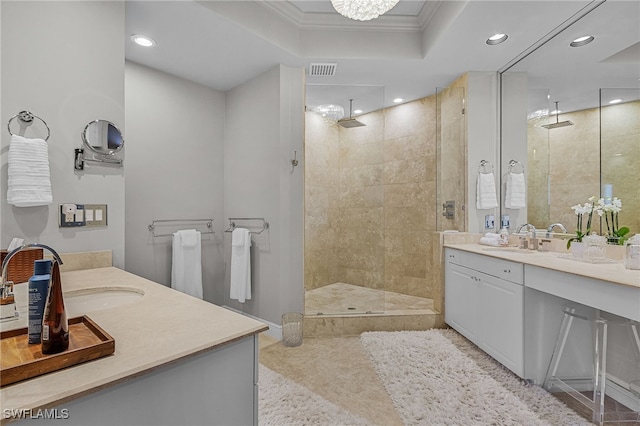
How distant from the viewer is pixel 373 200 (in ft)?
11.3

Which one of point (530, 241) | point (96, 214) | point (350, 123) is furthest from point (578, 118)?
point (96, 214)

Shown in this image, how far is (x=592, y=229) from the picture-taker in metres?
2.15

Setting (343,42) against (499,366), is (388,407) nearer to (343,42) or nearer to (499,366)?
(499,366)

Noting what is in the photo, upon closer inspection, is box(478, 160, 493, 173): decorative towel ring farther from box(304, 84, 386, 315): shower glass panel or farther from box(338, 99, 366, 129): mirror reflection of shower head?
box(338, 99, 366, 129): mirror reflection of shower head

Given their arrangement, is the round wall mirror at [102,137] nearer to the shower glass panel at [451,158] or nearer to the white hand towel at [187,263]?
the white hand towel at [187,263]

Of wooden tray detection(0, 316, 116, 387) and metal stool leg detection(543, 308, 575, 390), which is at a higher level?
wooden tray detection(0, 316, 116, 387)

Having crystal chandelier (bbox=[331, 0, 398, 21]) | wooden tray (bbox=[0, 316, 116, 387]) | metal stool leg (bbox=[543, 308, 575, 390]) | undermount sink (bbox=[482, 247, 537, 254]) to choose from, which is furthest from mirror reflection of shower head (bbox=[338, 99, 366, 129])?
wooden tray (bbox=[0, 316, 116, 387])

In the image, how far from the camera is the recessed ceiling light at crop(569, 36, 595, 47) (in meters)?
2.26

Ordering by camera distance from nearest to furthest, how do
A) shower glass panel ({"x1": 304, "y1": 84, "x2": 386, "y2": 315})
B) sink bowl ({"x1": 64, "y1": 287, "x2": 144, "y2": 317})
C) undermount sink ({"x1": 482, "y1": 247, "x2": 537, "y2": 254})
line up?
sink bowl ({"x1": 64, "y1": 287, "x2": 144, "y2": 317}) → undermount sink ({"x1": 482, "y1": 247, "x2": 537, "y2": 254}) → shower glass panel ({"x1": 304, "y1": 84, "x2": 386, "y2": 315})

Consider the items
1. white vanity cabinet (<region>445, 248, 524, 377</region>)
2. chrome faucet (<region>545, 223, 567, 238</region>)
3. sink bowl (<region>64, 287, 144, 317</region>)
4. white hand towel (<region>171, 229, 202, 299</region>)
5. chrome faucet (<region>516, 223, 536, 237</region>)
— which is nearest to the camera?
sink bowl (<region>64, 287, 144, 317</region>)

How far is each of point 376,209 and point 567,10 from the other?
2.16 metres

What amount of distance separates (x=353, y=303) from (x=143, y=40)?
9.74 feet

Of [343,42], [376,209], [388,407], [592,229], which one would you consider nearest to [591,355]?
[592,229]

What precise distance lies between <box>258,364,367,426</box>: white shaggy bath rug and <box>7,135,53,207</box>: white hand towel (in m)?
1.62
